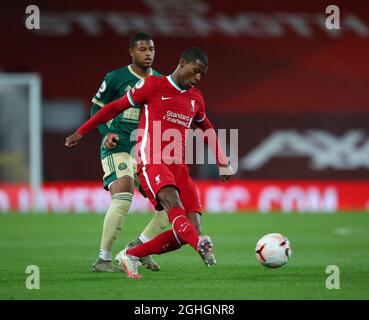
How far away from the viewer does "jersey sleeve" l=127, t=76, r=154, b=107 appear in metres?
8.30

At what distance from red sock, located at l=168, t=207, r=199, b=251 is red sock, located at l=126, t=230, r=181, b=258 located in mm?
260

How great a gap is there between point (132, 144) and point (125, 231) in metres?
5.47

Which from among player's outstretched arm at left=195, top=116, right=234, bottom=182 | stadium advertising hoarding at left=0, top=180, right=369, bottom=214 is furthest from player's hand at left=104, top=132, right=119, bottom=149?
stadium advertising hoarding at left=0, top=180, right=369, bottom=214

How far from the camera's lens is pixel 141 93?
27.3 ft

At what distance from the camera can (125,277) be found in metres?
8.38

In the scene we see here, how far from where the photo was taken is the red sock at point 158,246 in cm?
835

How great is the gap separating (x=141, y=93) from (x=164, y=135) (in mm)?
392

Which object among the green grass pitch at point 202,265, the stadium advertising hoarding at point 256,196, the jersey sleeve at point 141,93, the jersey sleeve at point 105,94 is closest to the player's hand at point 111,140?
the jersey sleeve at point 141,93

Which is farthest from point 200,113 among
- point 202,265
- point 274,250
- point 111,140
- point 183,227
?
point 202,265

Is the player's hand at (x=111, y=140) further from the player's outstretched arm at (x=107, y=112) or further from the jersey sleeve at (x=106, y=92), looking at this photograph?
the jersey sleeve at (x=106, y=92)

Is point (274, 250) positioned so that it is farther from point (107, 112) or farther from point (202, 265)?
point (107, 112)

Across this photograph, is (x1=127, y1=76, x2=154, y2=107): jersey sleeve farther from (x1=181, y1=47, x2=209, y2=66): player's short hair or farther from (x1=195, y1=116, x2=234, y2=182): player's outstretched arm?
(x1=195, y1=116, x2=234, y2=182): player's outstretched arm
